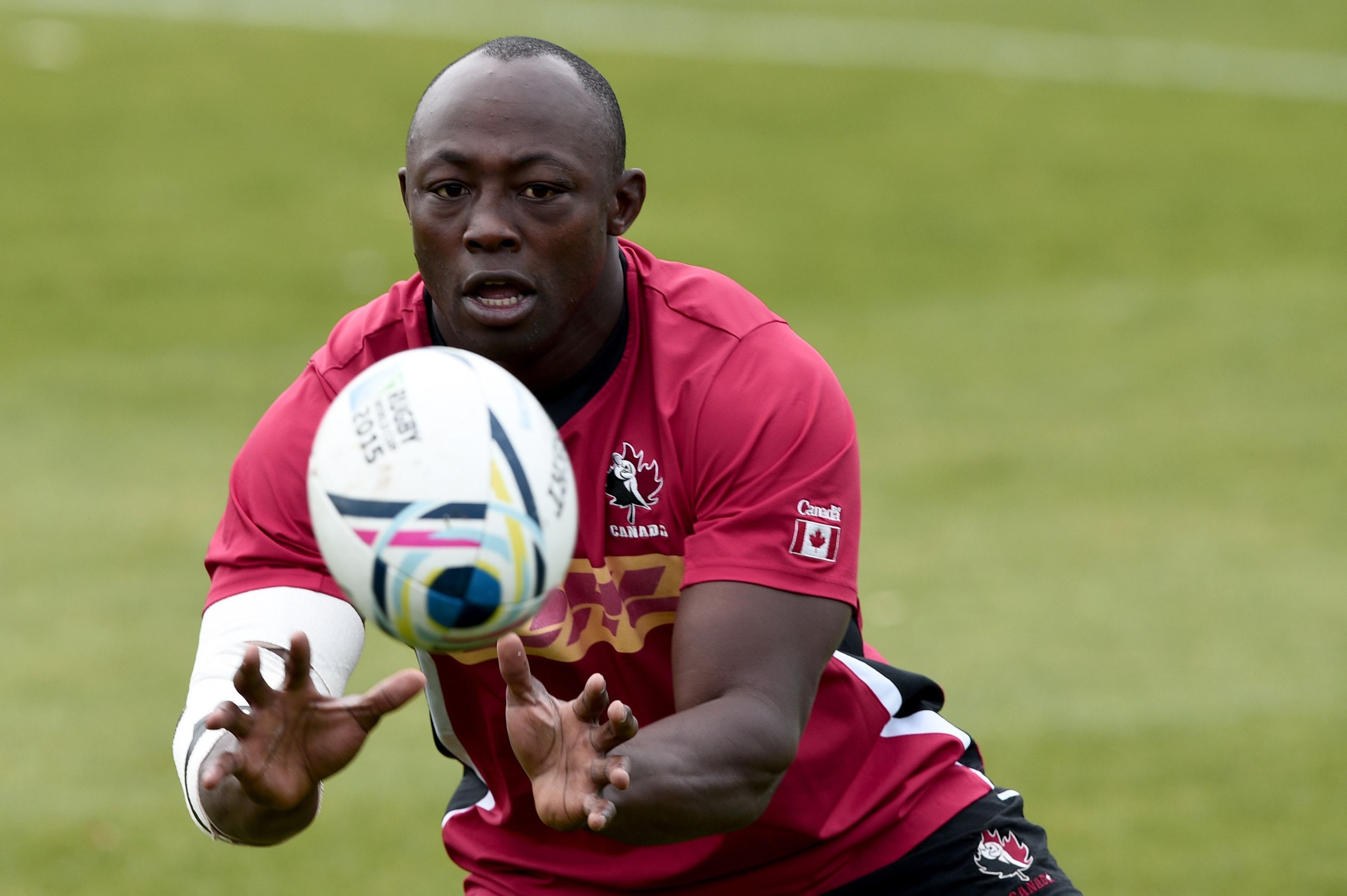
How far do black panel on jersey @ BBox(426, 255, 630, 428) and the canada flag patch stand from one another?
656 mm

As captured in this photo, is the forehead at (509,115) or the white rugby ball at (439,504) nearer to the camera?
the white rugby ball at (439,504)

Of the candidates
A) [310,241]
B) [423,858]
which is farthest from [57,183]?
[423,858]

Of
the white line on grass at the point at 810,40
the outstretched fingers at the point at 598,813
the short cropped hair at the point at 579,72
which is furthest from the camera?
the white line on grass at the point at 810,40

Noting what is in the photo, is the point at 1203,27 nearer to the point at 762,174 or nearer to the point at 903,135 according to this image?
the point at 903,135

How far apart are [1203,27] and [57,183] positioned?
57.8 feet

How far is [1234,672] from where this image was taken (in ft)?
33.9

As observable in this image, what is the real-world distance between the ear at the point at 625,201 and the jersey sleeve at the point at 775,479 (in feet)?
1.52

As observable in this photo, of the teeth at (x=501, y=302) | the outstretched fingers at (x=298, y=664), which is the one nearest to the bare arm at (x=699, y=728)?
the outstretched fingers at (x=298, y=664)

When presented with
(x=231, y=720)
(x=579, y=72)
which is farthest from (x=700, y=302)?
(x=231, y=720)

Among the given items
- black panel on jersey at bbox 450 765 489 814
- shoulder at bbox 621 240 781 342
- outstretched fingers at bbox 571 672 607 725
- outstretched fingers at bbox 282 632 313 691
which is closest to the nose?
shoulder at bbox 621 240 781 342

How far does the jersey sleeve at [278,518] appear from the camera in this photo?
4.61m

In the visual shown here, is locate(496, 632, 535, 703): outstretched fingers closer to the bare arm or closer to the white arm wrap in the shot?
the bare arm

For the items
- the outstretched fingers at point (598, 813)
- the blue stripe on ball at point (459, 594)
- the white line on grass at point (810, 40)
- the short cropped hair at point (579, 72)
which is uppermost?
the white line on grass at point (810, 40)

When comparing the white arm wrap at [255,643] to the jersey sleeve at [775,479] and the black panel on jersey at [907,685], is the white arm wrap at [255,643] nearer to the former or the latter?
the jersey sleeve at [775,479]
